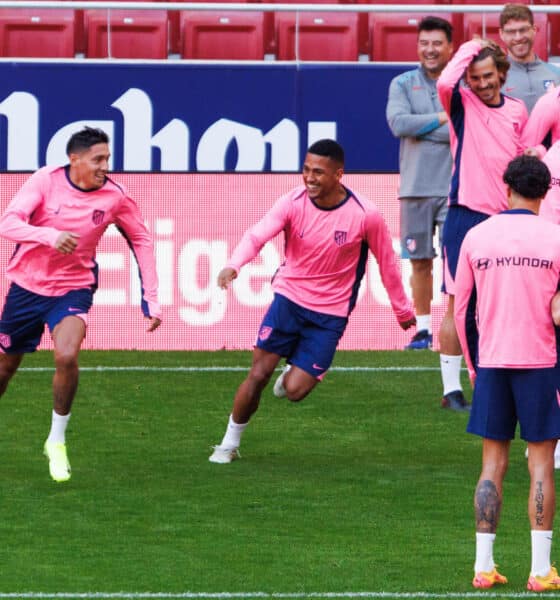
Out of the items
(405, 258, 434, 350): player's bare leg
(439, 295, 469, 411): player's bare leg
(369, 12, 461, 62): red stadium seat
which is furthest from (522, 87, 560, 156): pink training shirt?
(369, 12, 461, 62): red stadium seat

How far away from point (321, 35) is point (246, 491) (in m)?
6.97

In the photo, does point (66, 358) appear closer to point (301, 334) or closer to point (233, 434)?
point (233, 434)

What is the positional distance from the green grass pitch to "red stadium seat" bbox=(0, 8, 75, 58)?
3414 mm

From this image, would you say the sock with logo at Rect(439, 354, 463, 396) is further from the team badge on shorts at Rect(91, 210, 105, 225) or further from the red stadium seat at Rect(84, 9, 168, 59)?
the red stadium seat at Rect(84, 9, 168, 59)

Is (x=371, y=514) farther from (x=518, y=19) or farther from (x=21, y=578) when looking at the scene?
(x=518, y=19)

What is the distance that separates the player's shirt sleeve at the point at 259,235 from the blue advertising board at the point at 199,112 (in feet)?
14.3

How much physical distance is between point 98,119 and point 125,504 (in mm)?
5982

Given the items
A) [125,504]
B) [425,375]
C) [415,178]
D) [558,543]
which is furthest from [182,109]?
[558,543]

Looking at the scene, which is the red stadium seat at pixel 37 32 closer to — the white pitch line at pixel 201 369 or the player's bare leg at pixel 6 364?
the white pitch line at pixel 201 369

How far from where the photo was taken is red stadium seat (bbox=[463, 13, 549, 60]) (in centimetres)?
1402

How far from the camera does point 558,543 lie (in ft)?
23.0

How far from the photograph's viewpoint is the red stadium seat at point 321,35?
14.1 metres

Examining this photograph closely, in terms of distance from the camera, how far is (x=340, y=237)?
8.85m

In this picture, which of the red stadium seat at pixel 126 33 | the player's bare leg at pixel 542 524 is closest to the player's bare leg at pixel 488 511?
the player's bare leg at pixel 542 524
